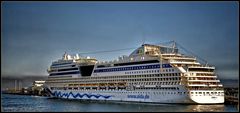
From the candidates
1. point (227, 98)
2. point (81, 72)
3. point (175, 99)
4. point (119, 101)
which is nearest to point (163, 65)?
point (175, 99)

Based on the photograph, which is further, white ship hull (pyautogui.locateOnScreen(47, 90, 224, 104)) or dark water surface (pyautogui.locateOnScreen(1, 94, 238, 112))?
white ship hull (pyautogui.locateOnScreen(47, 90, 224, 104))

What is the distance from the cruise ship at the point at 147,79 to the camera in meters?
41.1

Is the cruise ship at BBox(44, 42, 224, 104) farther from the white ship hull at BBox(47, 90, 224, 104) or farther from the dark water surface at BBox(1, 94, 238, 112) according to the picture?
the dark water surface at BBox(1, 94, 238, 112)

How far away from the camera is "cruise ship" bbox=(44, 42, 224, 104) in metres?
41.1

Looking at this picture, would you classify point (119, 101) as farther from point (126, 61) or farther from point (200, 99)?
point (200, 99)

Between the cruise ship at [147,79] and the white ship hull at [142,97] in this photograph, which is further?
the cruise ship at [147,79]

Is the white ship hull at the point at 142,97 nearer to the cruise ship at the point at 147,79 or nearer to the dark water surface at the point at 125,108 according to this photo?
the cruise ship at the point at 147,79

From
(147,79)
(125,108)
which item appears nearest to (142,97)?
(147,79)

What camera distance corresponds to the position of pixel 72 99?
57375 mm

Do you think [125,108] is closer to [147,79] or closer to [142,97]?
[142,97]

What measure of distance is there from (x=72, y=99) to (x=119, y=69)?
11.6 metres

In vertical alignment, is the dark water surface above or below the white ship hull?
below

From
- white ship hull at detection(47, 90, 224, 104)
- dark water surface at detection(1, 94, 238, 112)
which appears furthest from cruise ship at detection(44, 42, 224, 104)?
dark water surface at detection(1, 94, 238, 112)

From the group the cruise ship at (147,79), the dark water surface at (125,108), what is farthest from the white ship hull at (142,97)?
the dark water surface at (125,108)
